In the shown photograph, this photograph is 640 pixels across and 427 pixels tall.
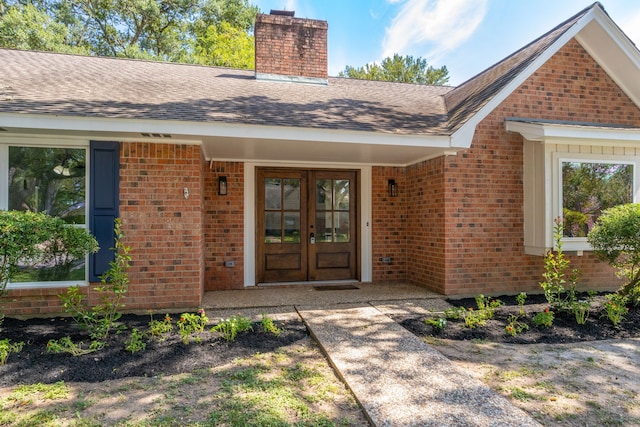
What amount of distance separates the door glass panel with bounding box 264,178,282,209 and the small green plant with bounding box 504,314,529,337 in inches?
171

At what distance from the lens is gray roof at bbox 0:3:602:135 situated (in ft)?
16.8

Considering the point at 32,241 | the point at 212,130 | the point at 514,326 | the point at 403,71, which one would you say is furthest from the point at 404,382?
the point at 403,71

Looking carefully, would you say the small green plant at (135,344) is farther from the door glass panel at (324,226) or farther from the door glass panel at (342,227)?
the door glass panel at (342,227)

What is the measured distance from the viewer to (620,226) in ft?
16.9

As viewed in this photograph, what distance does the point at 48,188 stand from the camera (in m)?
5.10

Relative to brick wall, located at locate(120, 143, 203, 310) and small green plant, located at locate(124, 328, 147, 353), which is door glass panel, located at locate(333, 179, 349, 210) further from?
small green plant, located at locate(124, 328, 147, 353)

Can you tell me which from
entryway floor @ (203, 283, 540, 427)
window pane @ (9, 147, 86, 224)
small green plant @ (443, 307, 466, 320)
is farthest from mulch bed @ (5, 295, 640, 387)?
window pane @ (9, 147, 86, 224)

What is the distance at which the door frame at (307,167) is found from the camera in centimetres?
707

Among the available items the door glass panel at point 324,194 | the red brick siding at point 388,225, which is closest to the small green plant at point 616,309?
the red brick siding at point 388,225

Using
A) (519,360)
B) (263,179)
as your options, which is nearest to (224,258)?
(263,179)

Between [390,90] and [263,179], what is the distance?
145 inches

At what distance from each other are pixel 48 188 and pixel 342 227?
487cm

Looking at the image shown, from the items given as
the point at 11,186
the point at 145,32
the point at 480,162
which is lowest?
the point at 11,186

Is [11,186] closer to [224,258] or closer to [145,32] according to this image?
[224,258]
